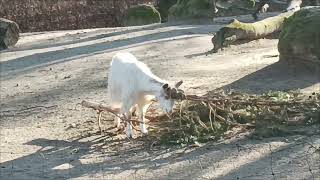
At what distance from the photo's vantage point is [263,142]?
17.9 ft

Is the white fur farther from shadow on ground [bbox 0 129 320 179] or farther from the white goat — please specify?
shadow on ground [bbox 0 129 320 179]

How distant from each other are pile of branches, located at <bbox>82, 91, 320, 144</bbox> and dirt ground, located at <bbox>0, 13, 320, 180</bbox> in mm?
182

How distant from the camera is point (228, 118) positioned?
5883 millimetres

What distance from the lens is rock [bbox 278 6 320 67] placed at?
779 cm

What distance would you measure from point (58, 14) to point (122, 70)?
520 inches

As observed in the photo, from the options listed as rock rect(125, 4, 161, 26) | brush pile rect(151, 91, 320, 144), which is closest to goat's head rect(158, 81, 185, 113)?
brush pile rect(151, 91, 320, 144)

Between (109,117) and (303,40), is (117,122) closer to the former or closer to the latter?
(109,117)

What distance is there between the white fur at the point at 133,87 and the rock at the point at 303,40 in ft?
9.26

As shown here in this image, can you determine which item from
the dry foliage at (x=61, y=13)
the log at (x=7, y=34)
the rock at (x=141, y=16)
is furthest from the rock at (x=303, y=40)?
the dry foliage at (x=61, y=13)

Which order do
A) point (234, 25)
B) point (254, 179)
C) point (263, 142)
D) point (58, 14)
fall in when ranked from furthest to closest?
point (58, 14) < point (234, 25) < point (263, 142) < point (254, 179)

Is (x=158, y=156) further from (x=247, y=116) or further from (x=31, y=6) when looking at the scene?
(x=31, y=6)

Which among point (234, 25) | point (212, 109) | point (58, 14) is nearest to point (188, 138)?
point (212, 109)

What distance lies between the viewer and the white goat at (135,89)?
5324 mm

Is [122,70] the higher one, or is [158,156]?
[122,70]
